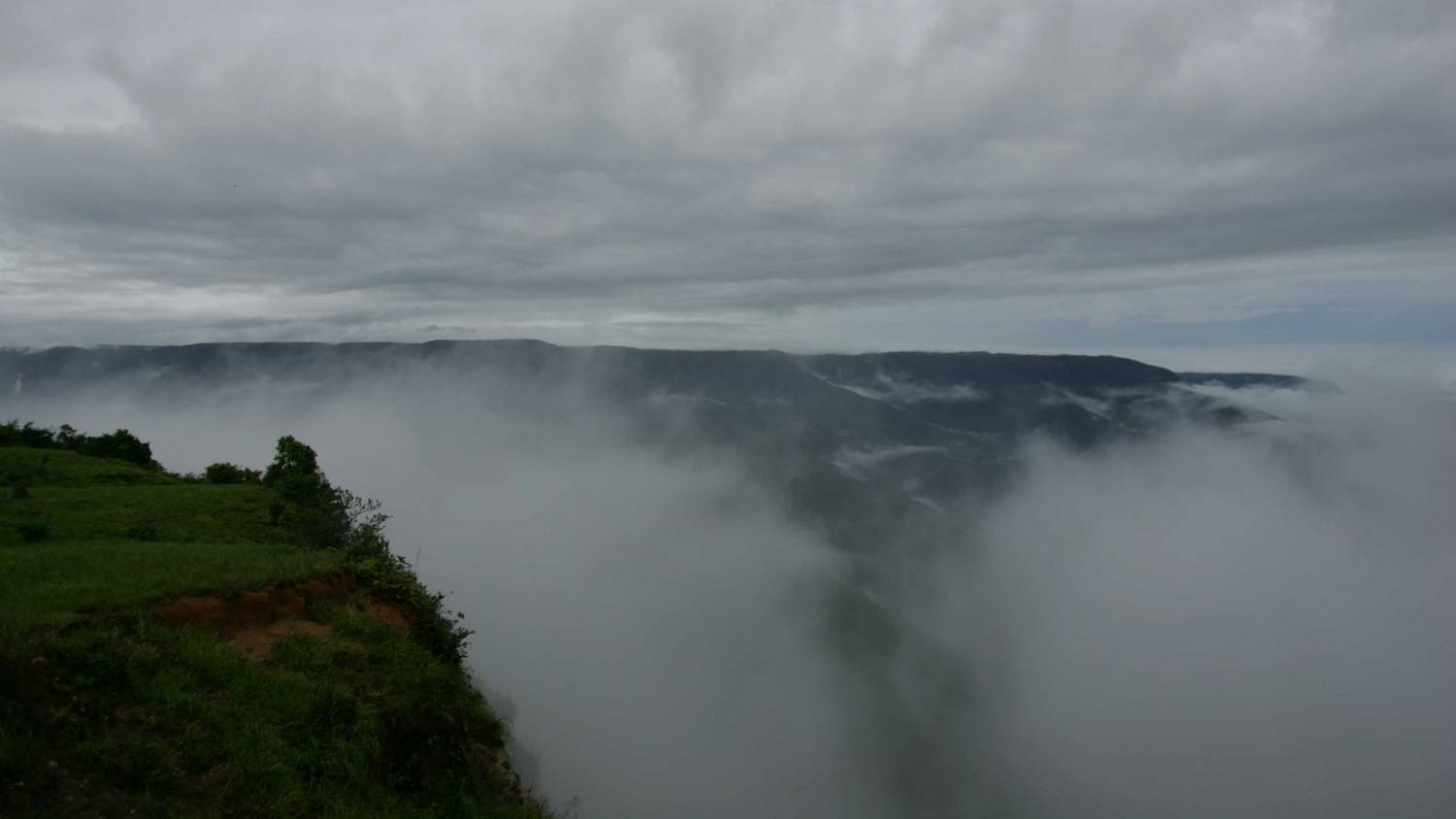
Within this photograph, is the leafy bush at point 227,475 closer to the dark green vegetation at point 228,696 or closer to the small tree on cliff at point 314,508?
the small tree on cliff at point 314,508

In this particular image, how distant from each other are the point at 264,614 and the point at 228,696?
4.42 meters

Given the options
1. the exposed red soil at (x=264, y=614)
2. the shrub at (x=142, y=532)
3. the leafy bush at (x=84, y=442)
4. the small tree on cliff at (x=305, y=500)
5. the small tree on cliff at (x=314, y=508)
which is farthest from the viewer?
the leafy bush at (x=84, y=442)

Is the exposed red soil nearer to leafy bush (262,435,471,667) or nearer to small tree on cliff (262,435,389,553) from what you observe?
leafy bush (262,435,471,667)

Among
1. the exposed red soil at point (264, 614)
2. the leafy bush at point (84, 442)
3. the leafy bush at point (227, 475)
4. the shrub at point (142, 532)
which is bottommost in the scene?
the leafy bush at point (227, 475)

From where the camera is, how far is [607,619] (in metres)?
130

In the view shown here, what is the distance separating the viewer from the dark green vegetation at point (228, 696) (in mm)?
10188

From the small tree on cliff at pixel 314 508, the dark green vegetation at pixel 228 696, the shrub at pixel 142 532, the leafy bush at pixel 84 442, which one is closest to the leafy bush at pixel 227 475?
the leafy bush at pixel 84 442

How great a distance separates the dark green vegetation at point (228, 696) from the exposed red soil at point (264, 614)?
0.06 meters

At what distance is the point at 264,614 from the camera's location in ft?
54.5

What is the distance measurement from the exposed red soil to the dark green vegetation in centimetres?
6

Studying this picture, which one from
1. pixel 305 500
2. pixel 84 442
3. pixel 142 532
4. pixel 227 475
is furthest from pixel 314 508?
pixel 84 442

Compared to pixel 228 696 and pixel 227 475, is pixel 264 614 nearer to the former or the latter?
pixel 228 696

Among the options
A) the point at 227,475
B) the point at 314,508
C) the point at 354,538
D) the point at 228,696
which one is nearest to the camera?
the point at 228,696

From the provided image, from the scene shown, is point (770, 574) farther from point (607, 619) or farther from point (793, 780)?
point (793, 780)
